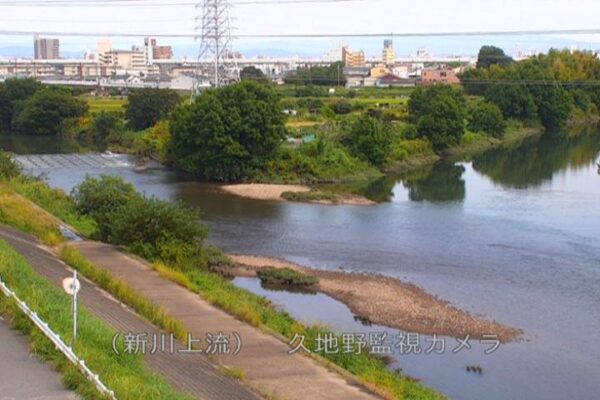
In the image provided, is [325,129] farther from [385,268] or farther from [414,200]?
[385,268]

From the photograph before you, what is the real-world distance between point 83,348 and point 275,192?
58.2ft

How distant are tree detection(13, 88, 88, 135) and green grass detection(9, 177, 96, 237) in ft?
68.9

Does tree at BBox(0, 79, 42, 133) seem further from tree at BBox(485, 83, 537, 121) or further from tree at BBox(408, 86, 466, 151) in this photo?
tree at BBox(485, 83, 537, 121)

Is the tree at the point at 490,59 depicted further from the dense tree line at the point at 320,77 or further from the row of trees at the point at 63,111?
the row of trees at the point at 63,111

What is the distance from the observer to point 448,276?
14.9m

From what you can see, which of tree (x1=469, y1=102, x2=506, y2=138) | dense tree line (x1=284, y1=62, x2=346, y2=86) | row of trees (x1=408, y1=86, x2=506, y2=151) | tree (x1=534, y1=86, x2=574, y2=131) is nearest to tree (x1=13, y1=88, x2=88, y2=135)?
row of trees (x1=408, y1=86, x2=506, y2=151)

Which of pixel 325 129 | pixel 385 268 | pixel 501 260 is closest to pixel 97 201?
pixel 385 268

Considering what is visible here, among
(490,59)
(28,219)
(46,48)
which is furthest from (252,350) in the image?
(46,48)

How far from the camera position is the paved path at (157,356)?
716cm

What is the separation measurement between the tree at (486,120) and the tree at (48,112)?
19202mm

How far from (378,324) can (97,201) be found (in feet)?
21.0

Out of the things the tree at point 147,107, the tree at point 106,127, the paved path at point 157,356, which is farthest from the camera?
the tree at point 106,127

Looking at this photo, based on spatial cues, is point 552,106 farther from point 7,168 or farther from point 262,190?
point 7,168

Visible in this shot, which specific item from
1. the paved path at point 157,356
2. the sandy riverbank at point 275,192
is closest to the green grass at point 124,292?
the paved path at point 157,356
